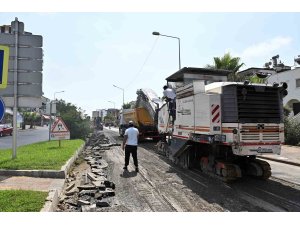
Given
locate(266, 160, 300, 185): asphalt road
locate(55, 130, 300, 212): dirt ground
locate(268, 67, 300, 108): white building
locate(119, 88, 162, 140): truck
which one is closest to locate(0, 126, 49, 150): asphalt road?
locate(119, 88, 162, 140): truck

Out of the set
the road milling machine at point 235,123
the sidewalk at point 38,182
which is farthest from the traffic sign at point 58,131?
the road milling machine at point 235,123

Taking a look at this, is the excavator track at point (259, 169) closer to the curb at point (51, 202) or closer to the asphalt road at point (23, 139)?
the curb at point (51, 202)

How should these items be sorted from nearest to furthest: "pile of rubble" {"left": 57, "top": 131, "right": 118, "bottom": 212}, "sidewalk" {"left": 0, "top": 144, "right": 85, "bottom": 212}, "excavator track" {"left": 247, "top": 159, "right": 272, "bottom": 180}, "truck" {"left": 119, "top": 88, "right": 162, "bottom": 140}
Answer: "pile of rubble" {"left": 57, "top": 131, "right": 118, "bottom": 212} → "sidewalk" {"left": 0, "top": 144, "right": 85, "bottom": 212} → "excavator track" {"left": 247, "top": 159, "right": 272, "bottom": 180} → "truck" {"left": 119, "top": 88, "right": 162, "bottom": 140}

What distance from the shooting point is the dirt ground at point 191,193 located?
22.8ft

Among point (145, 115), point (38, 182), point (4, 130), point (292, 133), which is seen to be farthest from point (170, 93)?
point (4, 130)

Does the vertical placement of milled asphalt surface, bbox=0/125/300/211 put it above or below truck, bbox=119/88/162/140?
below

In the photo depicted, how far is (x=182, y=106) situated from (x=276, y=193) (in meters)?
4.62

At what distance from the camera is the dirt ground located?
6941 mm

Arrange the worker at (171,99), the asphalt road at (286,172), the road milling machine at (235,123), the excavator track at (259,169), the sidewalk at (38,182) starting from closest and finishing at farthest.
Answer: the sidewalk at (38,182), the road milling machine at (235,123), the excavator track at (259,169), the asphalt road at (286,172), the worker at (171,99)

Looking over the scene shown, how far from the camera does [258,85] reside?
9.62 m

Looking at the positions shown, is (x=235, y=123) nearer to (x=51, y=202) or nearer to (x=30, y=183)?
(x=51, y=202)

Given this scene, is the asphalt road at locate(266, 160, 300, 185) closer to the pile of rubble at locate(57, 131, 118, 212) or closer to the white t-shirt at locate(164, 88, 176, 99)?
the white t-shirt at locate(164, 88, 176, 99)

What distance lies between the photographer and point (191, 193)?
27.1ft

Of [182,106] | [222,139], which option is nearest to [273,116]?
[222,139]
